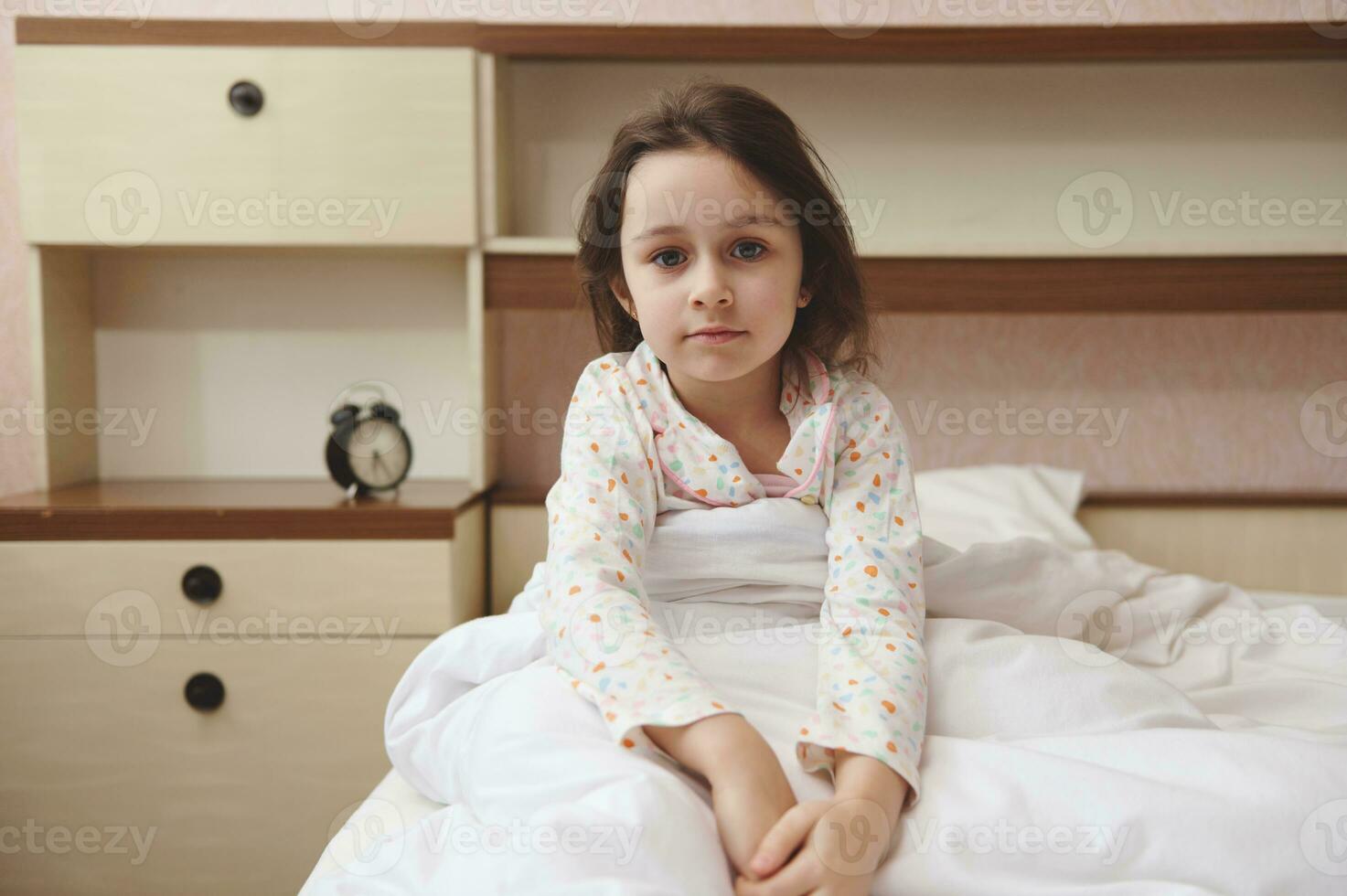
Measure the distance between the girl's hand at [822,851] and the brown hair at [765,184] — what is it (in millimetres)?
508

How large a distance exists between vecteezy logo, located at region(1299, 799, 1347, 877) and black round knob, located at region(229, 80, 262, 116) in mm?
1586

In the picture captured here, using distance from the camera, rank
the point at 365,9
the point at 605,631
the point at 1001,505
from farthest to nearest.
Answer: the point at 365,9
the point at 1001,505
the point at 605,631

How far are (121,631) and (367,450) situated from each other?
425 millimetres

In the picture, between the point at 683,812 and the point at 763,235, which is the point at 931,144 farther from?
the point at 683,812

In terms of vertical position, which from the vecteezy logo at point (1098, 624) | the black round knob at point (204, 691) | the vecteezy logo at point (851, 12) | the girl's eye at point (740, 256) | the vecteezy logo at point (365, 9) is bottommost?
the black round knob at point (204, 691)

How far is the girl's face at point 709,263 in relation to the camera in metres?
0.83

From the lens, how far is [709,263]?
2.70 ft

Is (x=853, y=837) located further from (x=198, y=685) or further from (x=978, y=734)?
(x=198, y=685)

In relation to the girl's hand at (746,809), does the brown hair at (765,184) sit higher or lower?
higher

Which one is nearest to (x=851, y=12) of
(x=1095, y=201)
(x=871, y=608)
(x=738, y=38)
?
(x=738, y=38)

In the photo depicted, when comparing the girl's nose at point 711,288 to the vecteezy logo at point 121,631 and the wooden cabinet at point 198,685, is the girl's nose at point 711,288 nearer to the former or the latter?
the wooden cabinet at point 198,685

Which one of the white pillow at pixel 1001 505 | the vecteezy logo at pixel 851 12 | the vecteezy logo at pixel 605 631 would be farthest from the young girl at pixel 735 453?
the vecteezy logo at pixel 851 12

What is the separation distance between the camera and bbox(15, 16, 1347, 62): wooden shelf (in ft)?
5.08

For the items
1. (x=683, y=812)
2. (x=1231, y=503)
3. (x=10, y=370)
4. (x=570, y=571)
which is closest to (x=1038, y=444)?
(x=1231, y=503)
